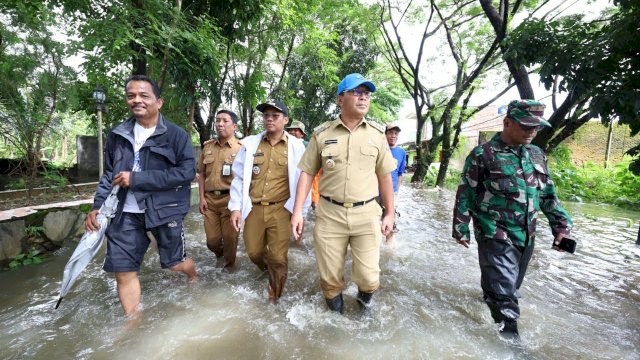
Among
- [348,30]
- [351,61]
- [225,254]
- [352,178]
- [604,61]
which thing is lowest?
[225,254]

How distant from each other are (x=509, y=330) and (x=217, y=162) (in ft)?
11.0

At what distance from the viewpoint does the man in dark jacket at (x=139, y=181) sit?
2.48m

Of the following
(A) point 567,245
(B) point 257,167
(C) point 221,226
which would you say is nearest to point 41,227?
(C) point 221,226

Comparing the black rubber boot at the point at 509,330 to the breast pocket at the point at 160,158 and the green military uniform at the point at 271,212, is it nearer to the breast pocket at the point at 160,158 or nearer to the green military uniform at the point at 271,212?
the green military uniform at the point at 271,212

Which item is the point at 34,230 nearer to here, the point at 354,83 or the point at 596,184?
the point at 354,83

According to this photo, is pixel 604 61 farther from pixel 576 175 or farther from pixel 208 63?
pixel 576 175

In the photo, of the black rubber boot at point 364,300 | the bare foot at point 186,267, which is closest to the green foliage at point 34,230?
the bare foot at point 186,267

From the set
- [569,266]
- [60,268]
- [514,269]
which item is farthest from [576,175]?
[60,268]

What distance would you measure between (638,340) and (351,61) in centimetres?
1465

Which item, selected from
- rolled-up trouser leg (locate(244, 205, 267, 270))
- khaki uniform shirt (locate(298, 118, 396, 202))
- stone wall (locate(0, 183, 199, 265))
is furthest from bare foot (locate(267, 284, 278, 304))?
stone wall (locate(0, 183, 199, 265))

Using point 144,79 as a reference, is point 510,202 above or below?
below

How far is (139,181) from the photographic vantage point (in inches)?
95.4

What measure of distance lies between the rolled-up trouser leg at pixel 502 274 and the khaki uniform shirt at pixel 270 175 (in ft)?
5.78

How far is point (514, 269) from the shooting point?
2.53 m
